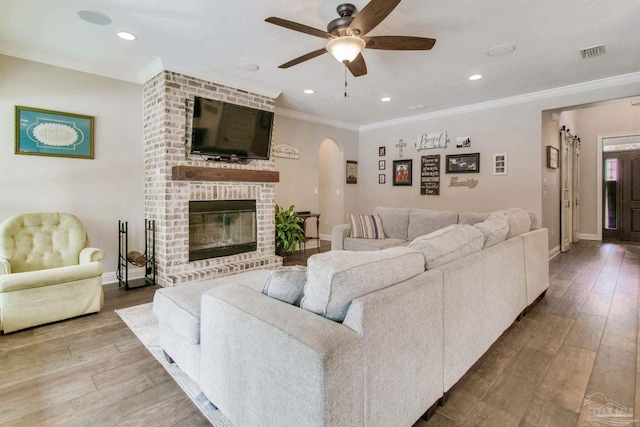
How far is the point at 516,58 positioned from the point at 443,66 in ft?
2.47

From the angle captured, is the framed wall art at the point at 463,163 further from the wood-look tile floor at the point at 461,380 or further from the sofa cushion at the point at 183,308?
the sofa cushion at the point at 183,308

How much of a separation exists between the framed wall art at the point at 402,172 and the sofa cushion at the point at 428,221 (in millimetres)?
1924

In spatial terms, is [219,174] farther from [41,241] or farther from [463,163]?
[463,163]

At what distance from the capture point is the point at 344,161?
693cm

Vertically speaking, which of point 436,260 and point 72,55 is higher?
point 72,55

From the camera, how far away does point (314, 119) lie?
6.27 m

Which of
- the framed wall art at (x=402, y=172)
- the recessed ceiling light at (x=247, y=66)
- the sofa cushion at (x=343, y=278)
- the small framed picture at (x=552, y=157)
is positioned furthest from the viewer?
the framed wall art at (x=402, y=172)

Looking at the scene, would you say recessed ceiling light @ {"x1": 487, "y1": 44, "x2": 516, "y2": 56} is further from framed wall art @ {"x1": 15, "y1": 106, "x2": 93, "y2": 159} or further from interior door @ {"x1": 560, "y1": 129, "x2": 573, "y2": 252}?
framed wall art @ {"x1": 15, "y1": 106, "x2": 93, "y2": 159}

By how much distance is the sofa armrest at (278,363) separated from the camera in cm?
100

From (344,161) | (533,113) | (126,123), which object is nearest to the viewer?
(126,123)

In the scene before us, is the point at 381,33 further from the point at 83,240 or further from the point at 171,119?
the point at 83,240

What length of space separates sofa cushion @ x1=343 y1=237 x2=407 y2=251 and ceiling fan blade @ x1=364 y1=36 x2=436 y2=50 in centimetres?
238

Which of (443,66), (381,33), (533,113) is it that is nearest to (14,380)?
(381,33)

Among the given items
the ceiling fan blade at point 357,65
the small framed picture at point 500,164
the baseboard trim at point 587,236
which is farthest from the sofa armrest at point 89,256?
the baseboard trim at point 587,236
